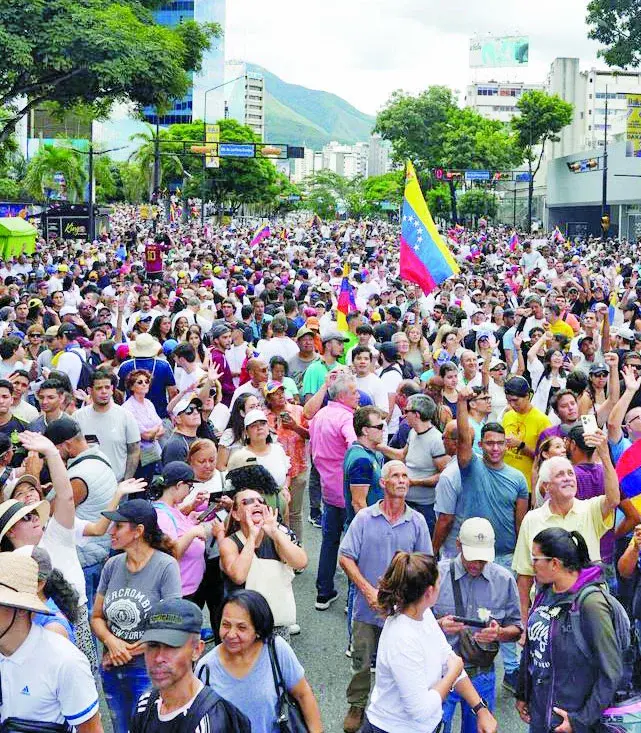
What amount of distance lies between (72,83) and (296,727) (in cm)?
2185

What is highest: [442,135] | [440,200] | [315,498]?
[442,135]

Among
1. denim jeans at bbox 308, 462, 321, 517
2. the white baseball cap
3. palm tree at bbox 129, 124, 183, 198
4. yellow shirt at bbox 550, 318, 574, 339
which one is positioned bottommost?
denim jeans at bbox 308, 462, 321, 517

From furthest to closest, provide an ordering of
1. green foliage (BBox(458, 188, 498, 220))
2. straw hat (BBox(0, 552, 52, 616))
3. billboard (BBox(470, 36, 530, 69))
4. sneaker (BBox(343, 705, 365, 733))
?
billboard (BBox(470, 36, 530, 69)) → green foliage (BBox(458, 188, 498, 220)) → sneaker (BBox(343, 705, 365, 733)) → straw hat (BBox(0, 552, 52, 616))

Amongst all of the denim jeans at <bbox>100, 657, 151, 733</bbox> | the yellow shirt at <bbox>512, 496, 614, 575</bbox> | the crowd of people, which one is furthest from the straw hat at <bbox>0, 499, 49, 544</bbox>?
the yellow shirt at <bbox>512, 496, 614, 575</bbox>

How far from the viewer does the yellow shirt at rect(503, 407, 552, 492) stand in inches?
299

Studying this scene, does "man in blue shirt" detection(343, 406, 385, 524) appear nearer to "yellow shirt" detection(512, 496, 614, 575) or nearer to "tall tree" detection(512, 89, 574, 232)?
"yellow shirt" detection(512, 496, 614, 575)

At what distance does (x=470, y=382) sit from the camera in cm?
963

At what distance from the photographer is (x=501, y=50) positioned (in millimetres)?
162250

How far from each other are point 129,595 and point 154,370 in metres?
4.66

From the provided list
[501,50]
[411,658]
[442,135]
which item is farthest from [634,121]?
[501,50]

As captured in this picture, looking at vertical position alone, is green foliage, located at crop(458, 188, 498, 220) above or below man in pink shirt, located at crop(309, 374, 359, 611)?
above

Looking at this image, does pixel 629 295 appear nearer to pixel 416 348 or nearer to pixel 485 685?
pixel 416 348

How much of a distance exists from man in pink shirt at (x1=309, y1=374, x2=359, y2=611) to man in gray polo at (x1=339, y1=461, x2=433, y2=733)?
1.68 m

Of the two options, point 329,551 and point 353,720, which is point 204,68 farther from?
point 353,720
